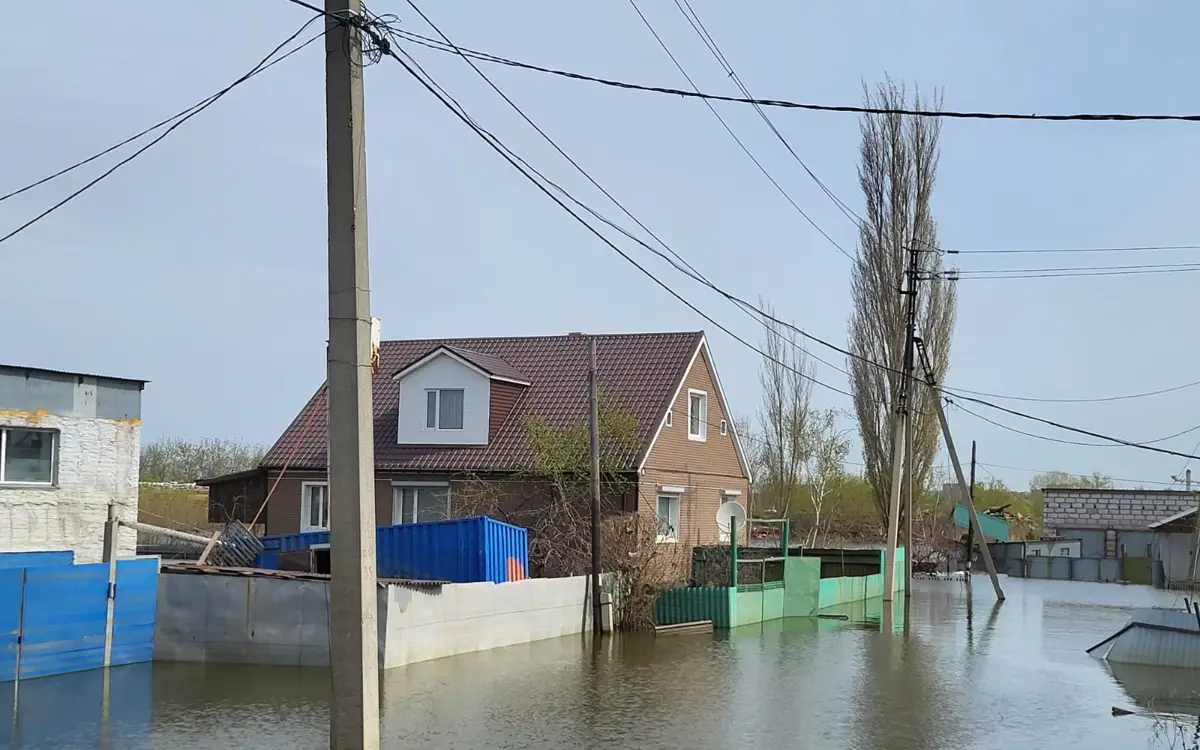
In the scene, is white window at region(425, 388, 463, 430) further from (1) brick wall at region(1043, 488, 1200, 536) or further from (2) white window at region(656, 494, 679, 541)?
(1) brick wall at region(1043, 488, 1200, 536)

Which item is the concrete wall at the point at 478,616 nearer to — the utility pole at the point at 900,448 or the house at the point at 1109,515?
the utility pole at the point at 900,448

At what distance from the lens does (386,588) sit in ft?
58.3

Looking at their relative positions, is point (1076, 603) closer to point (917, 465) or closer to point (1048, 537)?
point (917, 465)

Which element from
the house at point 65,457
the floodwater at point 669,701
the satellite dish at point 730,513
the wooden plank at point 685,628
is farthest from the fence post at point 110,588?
the satellite dish at point 730,513

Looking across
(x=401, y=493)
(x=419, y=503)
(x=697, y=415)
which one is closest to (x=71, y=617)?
(x=419, y=503)

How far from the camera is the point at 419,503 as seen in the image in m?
31.7

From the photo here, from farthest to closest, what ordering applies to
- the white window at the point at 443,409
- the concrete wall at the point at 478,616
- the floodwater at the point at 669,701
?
the white window at the point at 443,409
the concrete wall at the point at 478,616
the floodwater at the point at 669,701

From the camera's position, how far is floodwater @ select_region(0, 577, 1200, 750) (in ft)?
43.9

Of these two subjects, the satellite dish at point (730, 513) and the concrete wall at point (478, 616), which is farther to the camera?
the satellite dish at point (730, 513)

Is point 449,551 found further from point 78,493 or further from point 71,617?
point 71,617

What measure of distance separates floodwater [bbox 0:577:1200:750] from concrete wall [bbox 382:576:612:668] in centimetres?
32

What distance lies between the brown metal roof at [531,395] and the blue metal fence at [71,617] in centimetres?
1299

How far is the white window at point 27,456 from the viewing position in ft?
61.2

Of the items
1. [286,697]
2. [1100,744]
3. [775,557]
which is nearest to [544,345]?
[775,557]
